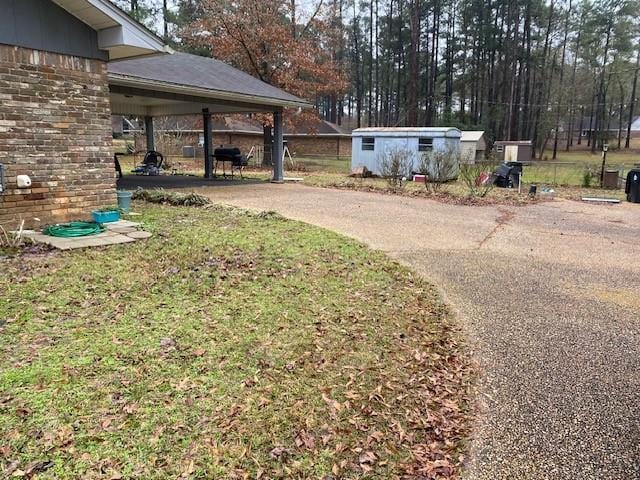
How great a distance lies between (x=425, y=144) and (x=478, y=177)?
4.92 meters

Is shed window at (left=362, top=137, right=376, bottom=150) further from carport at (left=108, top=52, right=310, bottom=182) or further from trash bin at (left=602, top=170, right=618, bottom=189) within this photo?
trash bin at (left=602, top=170, right=618, bottom=189)

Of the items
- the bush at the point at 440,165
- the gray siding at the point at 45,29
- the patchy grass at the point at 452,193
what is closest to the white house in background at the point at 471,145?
the bush at the point at 440,165

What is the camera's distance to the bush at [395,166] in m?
15.3

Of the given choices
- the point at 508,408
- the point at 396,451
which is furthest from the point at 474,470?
the point at 508,408

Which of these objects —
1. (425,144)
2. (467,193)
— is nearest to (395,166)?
(467,193)

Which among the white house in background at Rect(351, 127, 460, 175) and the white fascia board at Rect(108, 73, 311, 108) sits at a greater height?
the white fascia board at Rect(108, 73, 311, 108)

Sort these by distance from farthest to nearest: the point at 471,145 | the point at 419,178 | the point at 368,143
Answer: the point at 471,145, the point at 368,143, the point at 419,178

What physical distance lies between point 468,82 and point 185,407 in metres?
48.3

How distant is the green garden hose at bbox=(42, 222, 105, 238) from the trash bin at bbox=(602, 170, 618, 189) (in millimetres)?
16288

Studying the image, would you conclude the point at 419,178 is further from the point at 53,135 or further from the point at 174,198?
the point at 53,135

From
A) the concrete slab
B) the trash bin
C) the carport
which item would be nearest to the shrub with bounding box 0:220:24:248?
the concrete slab

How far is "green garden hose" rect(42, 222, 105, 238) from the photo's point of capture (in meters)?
6.18

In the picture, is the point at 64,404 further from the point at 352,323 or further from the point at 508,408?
the point at 508,408

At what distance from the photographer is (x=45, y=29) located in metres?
6.46
